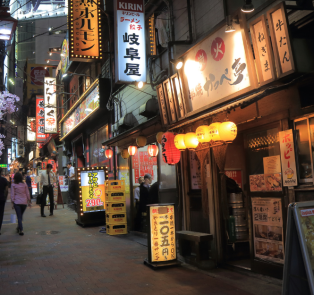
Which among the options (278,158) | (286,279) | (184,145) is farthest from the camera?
(184,145)

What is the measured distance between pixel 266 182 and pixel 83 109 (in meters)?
13.9

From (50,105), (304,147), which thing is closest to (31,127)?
(50,105)

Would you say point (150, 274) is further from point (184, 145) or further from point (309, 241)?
point (309, 241)

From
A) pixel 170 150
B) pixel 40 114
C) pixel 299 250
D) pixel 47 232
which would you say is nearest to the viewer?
pixel 299 250

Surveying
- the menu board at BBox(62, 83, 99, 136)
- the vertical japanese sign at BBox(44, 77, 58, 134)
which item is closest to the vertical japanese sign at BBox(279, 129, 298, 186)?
the menu board at BBox(62, 83, 99, 136)

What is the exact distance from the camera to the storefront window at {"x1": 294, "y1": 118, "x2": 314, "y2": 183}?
5.66m

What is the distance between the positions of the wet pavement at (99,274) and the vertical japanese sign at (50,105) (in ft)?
54.6

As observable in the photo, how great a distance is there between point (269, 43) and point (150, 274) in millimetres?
4866

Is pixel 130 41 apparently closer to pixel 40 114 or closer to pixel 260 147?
pixel 260 147

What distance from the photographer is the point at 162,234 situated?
25.1 ft

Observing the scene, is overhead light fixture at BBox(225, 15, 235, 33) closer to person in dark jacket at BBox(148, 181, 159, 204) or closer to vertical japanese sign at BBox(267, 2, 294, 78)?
vertical japanese sign at BBox(267, 2, 294, 78)

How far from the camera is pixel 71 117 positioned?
22.6 meters

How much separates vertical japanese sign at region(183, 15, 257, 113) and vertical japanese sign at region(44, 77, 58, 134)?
63.7 feet

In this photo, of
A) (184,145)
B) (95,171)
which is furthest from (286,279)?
(95,171)
